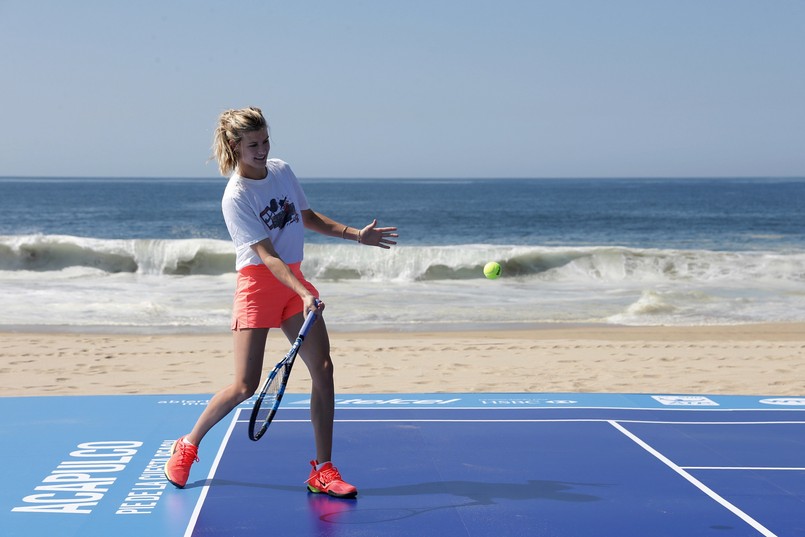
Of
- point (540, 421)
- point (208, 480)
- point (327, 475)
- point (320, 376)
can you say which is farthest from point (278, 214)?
point (540, 421)

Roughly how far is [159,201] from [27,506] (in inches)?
2971

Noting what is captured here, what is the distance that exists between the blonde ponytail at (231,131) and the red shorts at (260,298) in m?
0.53

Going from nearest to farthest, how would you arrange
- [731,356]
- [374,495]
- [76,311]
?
[374,495] < [731,356] < [76,311]

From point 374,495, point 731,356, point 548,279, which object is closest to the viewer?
point 374,495

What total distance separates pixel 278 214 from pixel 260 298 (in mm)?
432

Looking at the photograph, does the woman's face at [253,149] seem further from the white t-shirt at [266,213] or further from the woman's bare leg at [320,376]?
the woman's bare leg at [320,376]

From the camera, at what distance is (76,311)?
51.8ft

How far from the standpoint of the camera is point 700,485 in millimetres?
4969

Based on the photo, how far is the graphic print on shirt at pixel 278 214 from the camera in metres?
4.61

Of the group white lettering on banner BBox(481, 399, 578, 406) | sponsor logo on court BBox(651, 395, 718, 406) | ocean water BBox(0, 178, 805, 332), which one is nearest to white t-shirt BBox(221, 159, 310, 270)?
white lettering on banner BBox(481, 399, 578, 406)

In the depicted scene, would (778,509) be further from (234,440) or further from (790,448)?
(234,440)

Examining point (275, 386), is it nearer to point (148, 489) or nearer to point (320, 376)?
point (320, 376)

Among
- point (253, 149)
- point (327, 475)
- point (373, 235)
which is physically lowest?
point (327, 475)

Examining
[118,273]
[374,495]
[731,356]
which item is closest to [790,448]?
[374,495]
